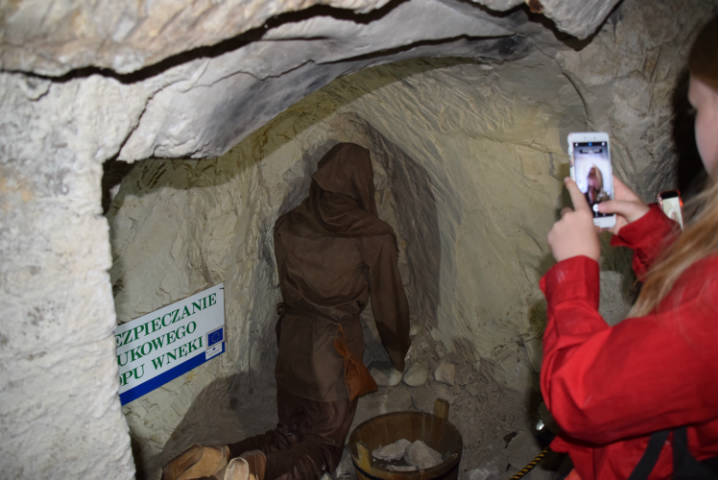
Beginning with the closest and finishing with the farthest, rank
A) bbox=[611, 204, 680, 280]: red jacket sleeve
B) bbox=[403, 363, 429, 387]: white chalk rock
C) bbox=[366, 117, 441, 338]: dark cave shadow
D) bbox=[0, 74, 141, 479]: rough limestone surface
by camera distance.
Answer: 1. bbox=[0, 74, 141, 479]: rough limestone surface
2. bbox=[611, 204, 680, 280]: red jacket sleeve
3. bbox=[366, 117, 441, 338]: dark cave shadow
4. bbox=[403, 363, 429, 387]: white chalk rock

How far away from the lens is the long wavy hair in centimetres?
85

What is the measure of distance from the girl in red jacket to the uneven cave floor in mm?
1425

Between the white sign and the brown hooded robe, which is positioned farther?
Result: the brown hooded robe

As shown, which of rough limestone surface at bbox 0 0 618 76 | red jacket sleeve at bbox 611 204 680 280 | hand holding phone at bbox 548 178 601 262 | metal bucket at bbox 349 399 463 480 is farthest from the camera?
metal bucket at bbox 349 399 463 480

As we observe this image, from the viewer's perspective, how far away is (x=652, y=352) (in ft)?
2.59

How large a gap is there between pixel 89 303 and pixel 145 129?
32cm

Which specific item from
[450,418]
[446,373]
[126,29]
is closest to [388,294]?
[446,373]

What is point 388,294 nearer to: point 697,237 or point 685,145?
point 685,145

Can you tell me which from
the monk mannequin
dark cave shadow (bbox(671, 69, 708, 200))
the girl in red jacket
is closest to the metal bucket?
the monk mannequin

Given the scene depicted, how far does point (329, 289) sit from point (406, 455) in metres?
0.82

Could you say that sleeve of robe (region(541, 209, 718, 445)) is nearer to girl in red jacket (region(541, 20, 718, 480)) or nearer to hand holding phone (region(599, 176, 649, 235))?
girl in red jacket (region(541, 20, 718, 480))

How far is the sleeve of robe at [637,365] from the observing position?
77 centimetres

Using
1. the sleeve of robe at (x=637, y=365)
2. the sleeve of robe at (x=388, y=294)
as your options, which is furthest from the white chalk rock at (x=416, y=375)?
the sleeve of robe at (x=637, y=365)

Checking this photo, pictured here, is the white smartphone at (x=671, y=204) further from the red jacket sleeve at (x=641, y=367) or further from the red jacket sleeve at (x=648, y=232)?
the red jacket sleeve at (x=641, y=367)
